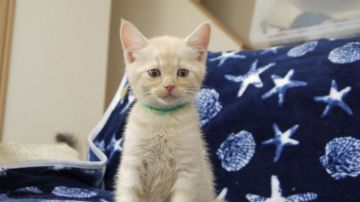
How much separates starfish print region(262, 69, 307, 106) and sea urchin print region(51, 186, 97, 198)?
527 mm

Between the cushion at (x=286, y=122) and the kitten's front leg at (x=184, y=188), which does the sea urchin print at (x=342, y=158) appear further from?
the kitten's front leg at (x=184, y=188)

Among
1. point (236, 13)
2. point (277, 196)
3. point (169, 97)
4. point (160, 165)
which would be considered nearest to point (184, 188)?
point (160, 165)

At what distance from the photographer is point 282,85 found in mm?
1052

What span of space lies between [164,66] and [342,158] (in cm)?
44

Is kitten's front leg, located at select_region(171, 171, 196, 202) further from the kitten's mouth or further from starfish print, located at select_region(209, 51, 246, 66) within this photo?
starfish print, located at select_region(209, 51, 246, 66)

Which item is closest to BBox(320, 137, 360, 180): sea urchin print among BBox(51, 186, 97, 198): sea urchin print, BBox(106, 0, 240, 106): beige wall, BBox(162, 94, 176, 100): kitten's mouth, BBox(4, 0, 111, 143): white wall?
BBox(162, 94, 176, 100): kitten's mouth

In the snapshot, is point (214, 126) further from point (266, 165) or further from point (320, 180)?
point (320, 180)

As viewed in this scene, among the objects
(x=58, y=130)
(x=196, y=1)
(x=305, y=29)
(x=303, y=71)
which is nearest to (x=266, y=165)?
(x=303, y=71)

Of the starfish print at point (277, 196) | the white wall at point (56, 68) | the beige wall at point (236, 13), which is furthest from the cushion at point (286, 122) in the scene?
the white wall at point (56, 68)

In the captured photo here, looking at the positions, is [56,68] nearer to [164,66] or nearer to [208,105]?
[208,105]

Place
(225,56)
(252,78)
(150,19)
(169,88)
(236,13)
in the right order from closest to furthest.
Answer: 1. (169,88)
2. (252,78)
3. (225,56)
4. (236,13)
5. (150,19)

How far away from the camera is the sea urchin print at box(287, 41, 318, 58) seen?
108 cm

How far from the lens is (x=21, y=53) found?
1741 millimetres

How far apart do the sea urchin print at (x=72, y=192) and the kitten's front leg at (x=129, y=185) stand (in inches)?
11.1
